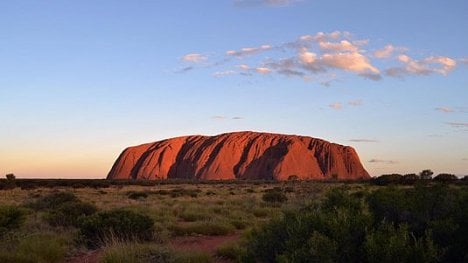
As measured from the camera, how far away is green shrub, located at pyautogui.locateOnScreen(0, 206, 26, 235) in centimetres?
1277

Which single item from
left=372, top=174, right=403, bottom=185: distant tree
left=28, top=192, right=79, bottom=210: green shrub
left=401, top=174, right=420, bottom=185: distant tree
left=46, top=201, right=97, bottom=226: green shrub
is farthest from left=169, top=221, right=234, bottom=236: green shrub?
left=372, top=174, right=403, bottom=185: distant tree

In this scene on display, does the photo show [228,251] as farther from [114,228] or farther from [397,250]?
[397,250]

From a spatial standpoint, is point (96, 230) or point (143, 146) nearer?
point (96, 230)

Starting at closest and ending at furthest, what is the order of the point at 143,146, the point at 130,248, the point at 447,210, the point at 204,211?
the point at 447,210 < the point at 130,248 < the point at 204,211 < the point at 143,146

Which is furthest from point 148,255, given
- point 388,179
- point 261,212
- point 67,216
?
point 388,179

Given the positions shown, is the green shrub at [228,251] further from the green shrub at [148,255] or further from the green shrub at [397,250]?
the green shrub at [397,250]

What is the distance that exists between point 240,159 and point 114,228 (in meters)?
109

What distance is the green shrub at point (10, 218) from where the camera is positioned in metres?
12.8

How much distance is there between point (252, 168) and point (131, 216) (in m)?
105

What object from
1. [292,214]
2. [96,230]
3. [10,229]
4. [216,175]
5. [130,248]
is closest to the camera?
[292,214]

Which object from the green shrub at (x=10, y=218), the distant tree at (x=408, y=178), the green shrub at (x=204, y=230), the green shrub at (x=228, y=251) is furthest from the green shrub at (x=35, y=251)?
the distant tree at (x=408, y=178)

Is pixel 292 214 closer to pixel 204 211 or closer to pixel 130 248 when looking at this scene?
pixel 130 248

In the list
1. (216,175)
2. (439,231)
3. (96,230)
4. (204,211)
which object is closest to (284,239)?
(439,231)

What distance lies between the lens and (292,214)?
668 centimetres
